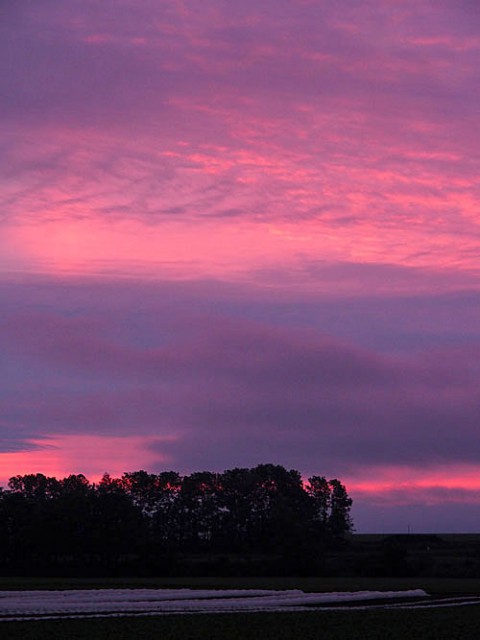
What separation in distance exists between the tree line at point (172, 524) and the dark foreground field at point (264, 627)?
51.8 metres

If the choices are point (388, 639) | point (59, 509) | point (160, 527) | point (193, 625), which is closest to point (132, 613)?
point (193, 625)

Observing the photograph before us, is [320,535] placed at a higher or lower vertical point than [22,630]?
higher

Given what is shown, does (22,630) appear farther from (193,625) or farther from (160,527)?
(160,527)

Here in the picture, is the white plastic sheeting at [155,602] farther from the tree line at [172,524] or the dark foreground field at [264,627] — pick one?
the tree line at [172,524]

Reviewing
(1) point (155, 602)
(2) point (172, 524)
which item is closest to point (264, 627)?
(1) point (155, 602)

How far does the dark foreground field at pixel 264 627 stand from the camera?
1105 inches

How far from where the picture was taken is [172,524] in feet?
387

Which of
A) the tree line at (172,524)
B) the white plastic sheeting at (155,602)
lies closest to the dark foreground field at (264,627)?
the white plastic sheeting at (155,602)

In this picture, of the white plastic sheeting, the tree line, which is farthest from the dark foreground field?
the tree line

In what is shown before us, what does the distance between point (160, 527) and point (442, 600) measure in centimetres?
7288

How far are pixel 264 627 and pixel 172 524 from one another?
291 feet

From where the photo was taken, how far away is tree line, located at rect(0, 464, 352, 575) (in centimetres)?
8975

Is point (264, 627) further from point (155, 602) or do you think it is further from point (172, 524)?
point (172, 524)

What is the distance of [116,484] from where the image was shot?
125000 millimetres
